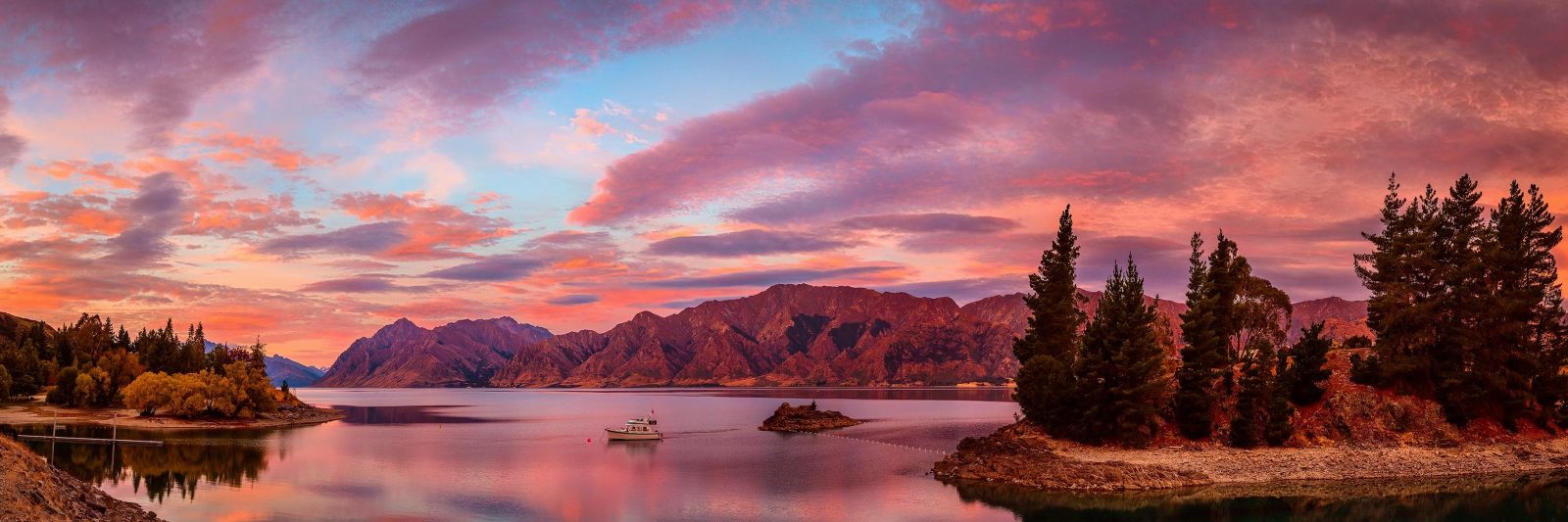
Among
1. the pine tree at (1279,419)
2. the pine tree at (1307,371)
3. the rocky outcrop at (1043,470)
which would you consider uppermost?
the pine tree at (1307,371)

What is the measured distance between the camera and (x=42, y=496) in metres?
37.9

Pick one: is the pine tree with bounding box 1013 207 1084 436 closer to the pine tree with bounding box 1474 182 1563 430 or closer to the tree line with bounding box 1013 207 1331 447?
the tree line with bounding box 1013 207 1331 447

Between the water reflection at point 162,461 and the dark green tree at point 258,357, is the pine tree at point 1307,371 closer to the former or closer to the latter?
the water reflection at point 162,461

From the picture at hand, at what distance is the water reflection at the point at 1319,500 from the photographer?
5944 centimetres

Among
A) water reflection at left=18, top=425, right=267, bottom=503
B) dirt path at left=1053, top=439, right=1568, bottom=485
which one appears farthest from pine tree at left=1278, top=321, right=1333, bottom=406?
water reflection at left=18, top=425, right=267, bottom=503

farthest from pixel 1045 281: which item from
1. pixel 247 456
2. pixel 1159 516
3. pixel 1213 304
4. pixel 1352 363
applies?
pixel 247 456

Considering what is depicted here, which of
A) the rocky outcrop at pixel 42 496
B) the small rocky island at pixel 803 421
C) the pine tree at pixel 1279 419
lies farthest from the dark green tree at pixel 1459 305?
the rocky outcrop at pixel 42 496

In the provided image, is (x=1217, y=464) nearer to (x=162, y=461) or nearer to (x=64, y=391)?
(x=162, y=461)

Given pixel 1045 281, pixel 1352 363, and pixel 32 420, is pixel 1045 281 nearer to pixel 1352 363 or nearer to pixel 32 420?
pixel 1352 363

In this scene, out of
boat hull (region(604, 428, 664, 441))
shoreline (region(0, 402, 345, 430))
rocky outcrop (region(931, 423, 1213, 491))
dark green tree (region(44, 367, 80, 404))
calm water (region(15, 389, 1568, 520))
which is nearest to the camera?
calm water (region(15, 389, 1568, 520))

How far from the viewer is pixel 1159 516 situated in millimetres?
58438

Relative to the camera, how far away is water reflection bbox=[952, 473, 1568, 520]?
195ft

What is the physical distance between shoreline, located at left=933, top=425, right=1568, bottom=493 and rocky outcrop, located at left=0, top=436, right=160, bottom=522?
56.4 m

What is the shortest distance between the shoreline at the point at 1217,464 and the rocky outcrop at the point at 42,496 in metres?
56.4
